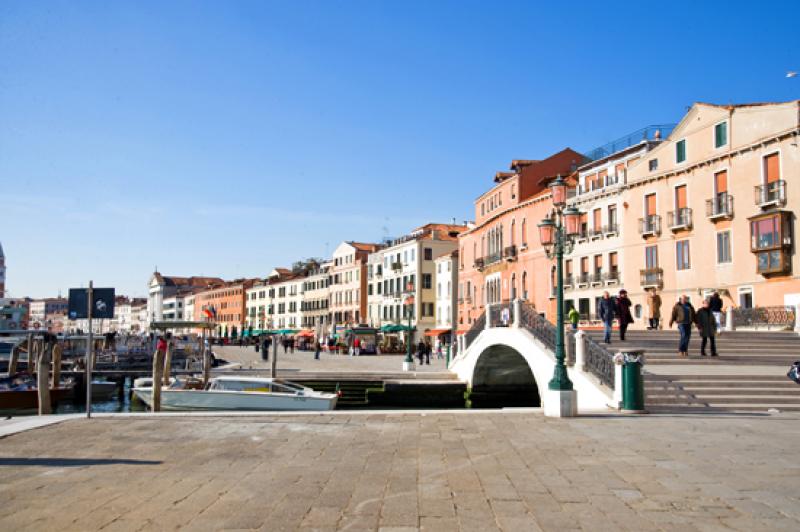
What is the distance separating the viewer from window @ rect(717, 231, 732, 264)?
31936mm

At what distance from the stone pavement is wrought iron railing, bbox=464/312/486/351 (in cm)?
1797

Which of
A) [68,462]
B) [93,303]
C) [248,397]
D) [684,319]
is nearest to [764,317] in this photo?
[684,319]

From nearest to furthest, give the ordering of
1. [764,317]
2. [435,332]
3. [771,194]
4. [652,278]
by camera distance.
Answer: [764,317] → [771,194] → [652,278] → [435,332]

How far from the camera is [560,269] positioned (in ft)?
46.5

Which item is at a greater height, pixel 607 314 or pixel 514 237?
pixel 514 237

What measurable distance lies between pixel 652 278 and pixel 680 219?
3575 millimetres

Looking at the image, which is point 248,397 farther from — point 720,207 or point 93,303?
point 720,207

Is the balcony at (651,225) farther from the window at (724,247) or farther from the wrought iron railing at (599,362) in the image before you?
the wrought iron railing at (599,362)

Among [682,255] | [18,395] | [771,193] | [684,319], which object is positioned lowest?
[18,395]

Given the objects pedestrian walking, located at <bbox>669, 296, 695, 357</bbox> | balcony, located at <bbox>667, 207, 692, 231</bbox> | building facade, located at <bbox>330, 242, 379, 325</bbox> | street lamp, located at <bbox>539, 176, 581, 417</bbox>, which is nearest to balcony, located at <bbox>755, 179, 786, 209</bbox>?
balcony, located at <bbox>667, 207, 692, 231</bbox>

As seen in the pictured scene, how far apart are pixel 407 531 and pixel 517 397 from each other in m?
29.0

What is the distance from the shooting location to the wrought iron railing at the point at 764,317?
26.8m

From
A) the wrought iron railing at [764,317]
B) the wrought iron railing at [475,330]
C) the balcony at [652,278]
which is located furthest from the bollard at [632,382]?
the balcony at [652,278]

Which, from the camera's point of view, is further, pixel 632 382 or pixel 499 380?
pixel 499 380
